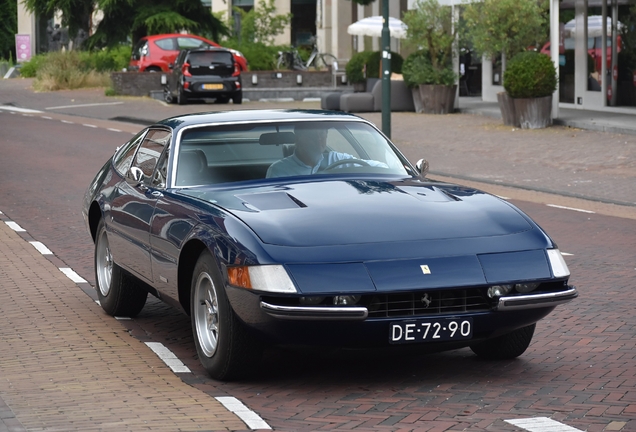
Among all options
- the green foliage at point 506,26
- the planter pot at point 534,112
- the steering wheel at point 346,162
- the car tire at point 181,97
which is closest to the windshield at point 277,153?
the steering wheel at point 346,162

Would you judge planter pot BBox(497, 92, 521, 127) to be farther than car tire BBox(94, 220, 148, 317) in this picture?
Yes

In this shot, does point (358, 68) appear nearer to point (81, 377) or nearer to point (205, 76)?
point (205, 76)

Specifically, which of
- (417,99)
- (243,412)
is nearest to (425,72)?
(417,99)

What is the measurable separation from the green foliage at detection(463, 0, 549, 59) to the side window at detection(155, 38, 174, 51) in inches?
623

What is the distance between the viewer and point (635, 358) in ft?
22.6

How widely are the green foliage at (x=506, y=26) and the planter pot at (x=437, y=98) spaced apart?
3.83 m

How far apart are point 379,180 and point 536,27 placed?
21.8 meters

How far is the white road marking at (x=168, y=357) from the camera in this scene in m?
6.80

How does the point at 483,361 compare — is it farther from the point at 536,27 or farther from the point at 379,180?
the point at 536,27

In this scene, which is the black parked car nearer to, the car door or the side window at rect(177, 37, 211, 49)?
the side window at rect(177, 37, 211, 49)

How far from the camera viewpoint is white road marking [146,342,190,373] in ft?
22.3

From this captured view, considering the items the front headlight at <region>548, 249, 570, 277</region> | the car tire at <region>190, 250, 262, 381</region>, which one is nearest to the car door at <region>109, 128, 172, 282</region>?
the car tire at <region>190, 250, 262, 381</region>

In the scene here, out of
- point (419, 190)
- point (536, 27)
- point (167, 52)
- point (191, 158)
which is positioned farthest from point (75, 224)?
point (167, 52)

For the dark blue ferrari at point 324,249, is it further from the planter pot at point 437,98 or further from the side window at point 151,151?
the planter pot at point 437,98
